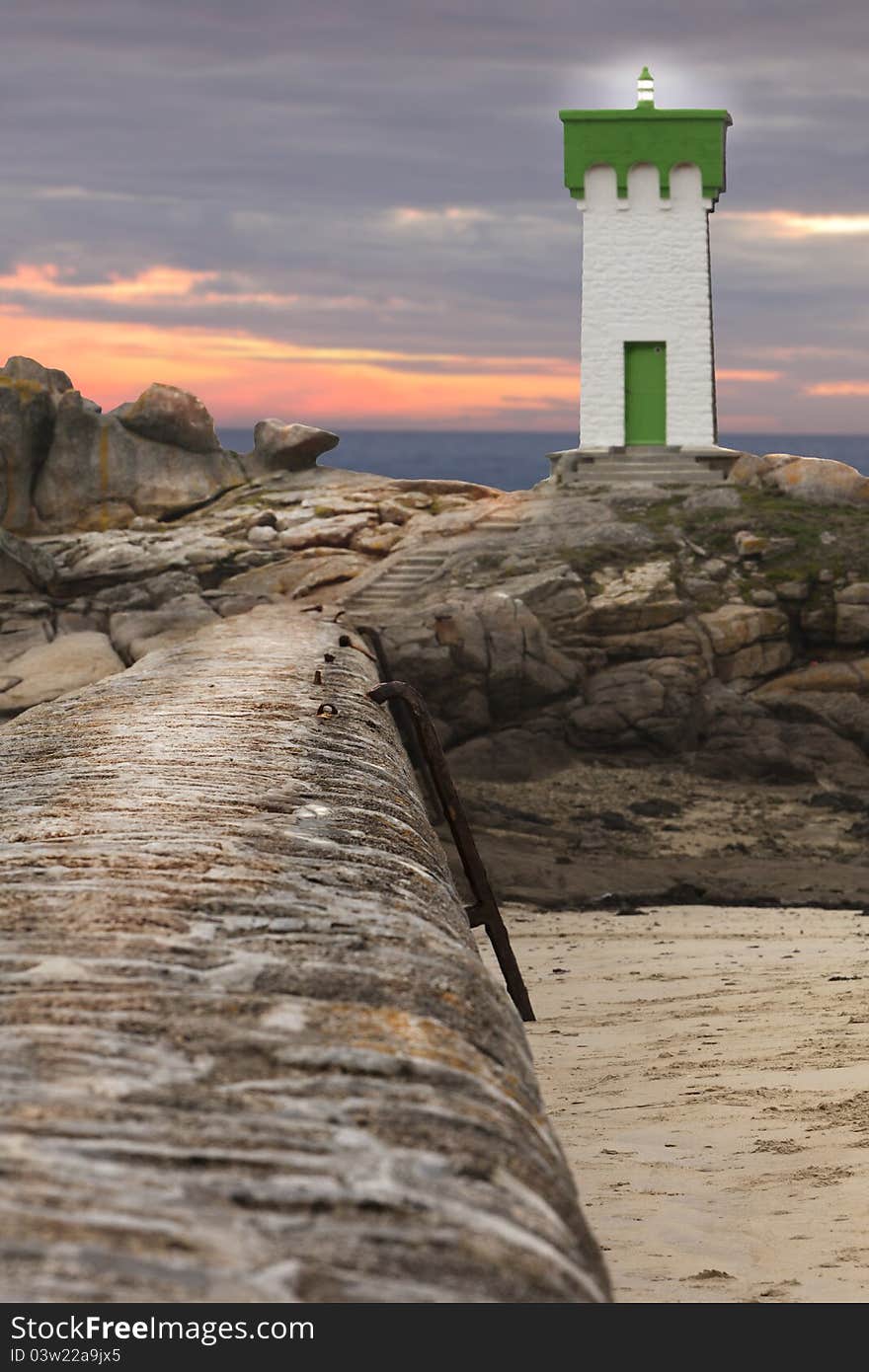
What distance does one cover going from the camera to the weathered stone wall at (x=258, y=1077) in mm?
2295

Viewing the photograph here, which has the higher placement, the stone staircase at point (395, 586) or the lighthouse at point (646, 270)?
the lighthouse at point (646, 270)

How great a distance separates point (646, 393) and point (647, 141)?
16.3 feet

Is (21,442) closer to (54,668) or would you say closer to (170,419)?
(170,419)

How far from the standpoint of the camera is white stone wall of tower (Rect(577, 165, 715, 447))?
29234 mm

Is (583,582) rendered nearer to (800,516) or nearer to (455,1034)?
(800,516)

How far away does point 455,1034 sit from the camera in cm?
317

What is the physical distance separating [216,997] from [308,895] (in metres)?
0.90

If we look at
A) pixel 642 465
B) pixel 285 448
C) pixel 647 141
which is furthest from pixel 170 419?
pixel 647 141

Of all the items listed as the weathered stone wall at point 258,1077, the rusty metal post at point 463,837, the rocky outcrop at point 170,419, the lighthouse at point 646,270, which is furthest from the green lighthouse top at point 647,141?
A: the weathered stone wall at point 258,1077

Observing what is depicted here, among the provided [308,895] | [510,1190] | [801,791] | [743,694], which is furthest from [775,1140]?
[743,694]

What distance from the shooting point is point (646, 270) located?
29.4 metres

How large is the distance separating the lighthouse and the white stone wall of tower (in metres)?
0.02

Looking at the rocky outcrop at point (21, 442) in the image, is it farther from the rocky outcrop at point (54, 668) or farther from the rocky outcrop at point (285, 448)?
the rocky outcrop at point (54, 668)

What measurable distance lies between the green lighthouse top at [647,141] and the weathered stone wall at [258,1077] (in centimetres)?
2668
